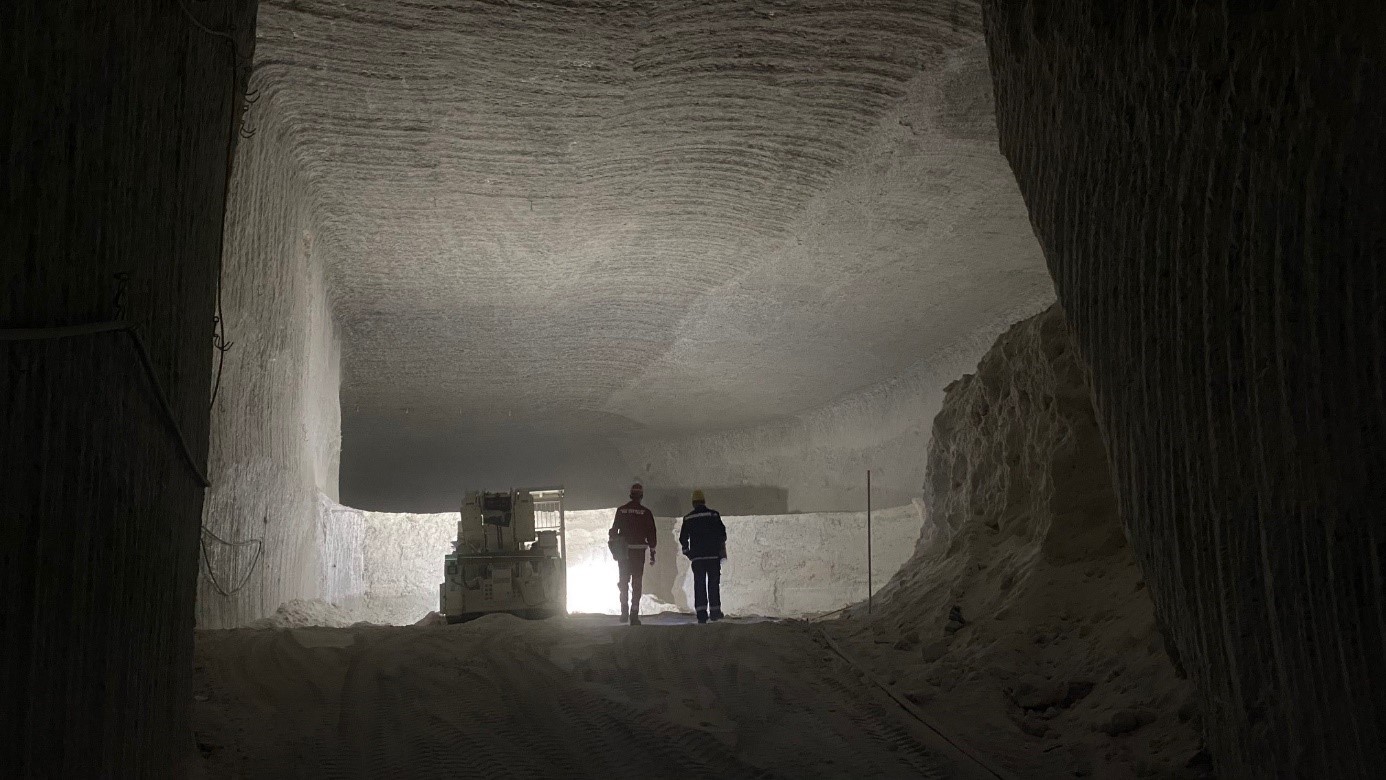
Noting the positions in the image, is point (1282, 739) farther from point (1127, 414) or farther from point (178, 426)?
point (178, 426)

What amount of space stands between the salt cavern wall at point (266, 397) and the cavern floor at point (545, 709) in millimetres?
1729

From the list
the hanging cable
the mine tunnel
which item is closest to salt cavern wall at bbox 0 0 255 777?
the mine tunnel

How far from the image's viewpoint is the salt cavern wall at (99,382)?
244 cm

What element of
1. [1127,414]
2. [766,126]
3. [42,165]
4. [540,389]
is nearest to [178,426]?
[42,165]

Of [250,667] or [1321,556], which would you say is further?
[250,667]

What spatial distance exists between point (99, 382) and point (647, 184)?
7.67 m

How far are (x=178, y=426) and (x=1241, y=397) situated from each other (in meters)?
3.36

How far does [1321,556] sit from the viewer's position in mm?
2783

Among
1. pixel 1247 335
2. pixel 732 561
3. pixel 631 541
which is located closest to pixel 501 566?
pixel 631 541

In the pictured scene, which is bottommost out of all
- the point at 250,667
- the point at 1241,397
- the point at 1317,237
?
the point at 250,667

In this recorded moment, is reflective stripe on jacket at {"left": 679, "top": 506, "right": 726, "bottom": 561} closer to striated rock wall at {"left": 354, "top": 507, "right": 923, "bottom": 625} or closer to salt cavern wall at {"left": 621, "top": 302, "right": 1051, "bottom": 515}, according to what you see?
striated rock wall at {"left": 354, "top": 507, "right": 923, "bottom": 625}

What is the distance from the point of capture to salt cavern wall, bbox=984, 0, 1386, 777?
2.62m

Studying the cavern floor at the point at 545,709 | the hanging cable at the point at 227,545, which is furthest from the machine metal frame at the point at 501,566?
the cavern floor at the point at 545,709

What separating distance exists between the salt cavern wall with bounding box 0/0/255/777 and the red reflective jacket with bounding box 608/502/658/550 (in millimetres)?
6240
